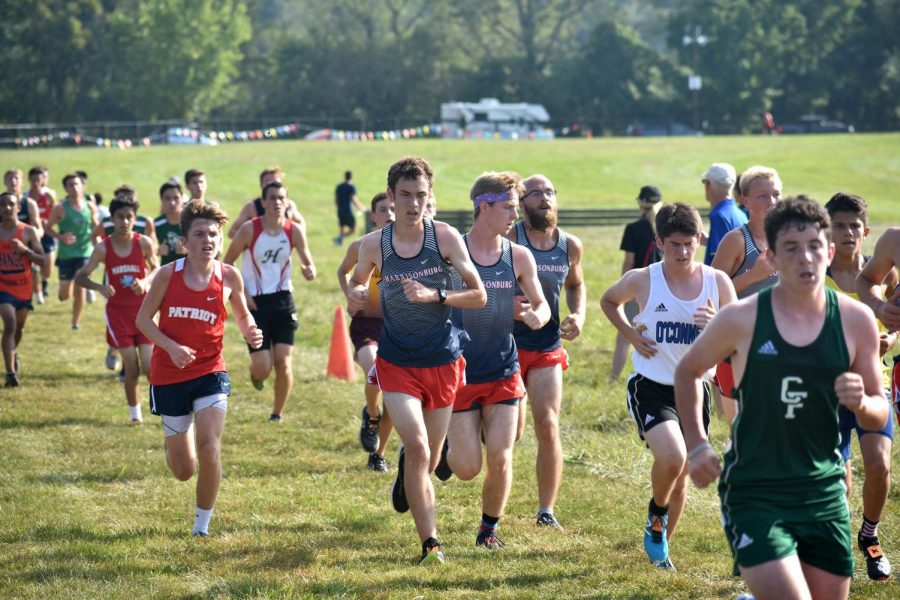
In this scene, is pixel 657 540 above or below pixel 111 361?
below

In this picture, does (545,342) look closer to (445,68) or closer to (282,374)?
(282,374)

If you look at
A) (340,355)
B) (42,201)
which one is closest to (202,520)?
(340,355)

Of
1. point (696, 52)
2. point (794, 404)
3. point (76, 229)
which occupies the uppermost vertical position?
point (696, 52)

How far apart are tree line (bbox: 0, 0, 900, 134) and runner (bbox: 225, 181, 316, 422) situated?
234ft

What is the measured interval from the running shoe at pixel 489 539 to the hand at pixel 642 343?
5.38 ft

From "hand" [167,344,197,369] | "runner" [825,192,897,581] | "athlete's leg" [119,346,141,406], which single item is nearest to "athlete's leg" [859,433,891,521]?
"runner" [825,192,897,581]

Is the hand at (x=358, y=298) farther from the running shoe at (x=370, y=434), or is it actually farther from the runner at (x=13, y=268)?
the runner at (x=13, y=268)

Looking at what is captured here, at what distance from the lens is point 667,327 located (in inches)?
269

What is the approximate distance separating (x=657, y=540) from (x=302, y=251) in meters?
5.28

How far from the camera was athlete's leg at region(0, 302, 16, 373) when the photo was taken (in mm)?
13406

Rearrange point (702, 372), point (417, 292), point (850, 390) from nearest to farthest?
point (850, 390)
point (702, 372)
point (417, 292)

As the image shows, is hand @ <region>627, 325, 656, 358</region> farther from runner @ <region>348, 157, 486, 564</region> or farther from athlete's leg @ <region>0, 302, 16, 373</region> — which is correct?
athlete's leg @ <region>0, 302, 16, 373</region>

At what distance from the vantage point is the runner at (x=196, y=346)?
25.2 feet

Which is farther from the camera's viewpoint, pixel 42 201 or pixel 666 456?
pixel 42 201
